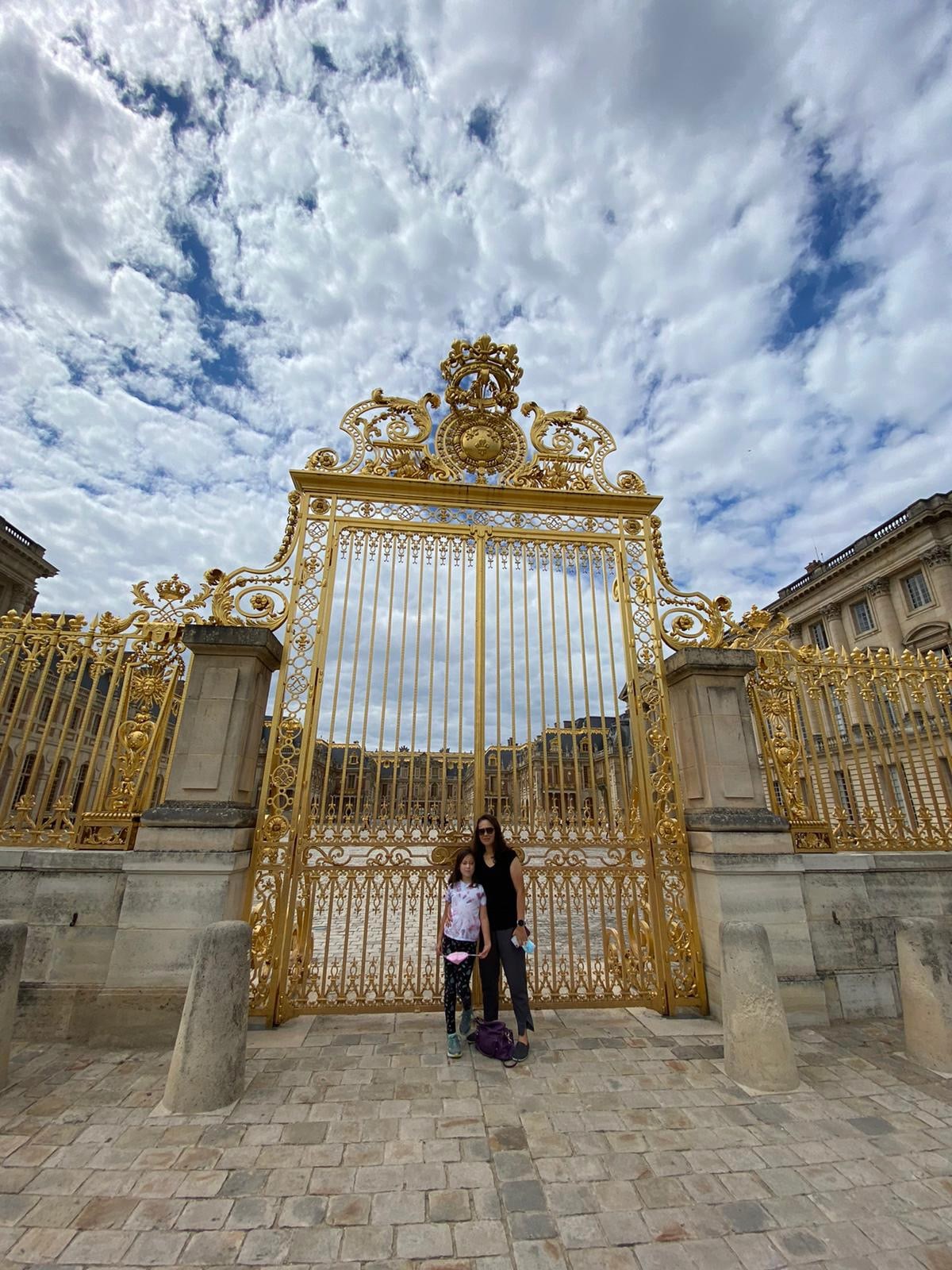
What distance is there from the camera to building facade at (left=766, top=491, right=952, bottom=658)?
23.4 metres

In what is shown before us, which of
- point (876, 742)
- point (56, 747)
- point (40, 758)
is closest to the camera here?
point (40, 758)

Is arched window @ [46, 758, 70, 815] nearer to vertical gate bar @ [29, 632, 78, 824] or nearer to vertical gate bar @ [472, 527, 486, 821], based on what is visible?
vertical gate bar @ [29, 632, 78, 824]

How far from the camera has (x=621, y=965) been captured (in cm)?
551

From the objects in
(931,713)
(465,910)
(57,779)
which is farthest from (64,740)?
(931,713)

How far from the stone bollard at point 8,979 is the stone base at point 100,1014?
69cm

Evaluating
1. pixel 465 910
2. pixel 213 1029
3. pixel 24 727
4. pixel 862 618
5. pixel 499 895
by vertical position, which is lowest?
pixel 213 1029

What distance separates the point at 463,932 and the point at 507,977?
547 millimetres

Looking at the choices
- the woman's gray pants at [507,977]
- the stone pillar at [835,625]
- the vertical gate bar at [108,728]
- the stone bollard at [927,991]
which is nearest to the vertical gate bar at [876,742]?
the stone bollard at [927,991]

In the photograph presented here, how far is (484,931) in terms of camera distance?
15.1 feet

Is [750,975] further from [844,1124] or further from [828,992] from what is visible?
[828,992]

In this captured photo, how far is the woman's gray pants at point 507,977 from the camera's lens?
4543mm

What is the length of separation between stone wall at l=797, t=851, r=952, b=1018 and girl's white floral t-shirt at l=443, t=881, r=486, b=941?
348cm

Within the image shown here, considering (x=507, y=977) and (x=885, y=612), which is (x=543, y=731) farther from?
(x=885, y=612)

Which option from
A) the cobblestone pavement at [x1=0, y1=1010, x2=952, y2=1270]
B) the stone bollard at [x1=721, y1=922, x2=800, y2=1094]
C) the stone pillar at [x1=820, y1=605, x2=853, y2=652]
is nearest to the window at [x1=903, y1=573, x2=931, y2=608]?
the stone pillar at [x1=820, y1=605, x2=853, y2=652]
